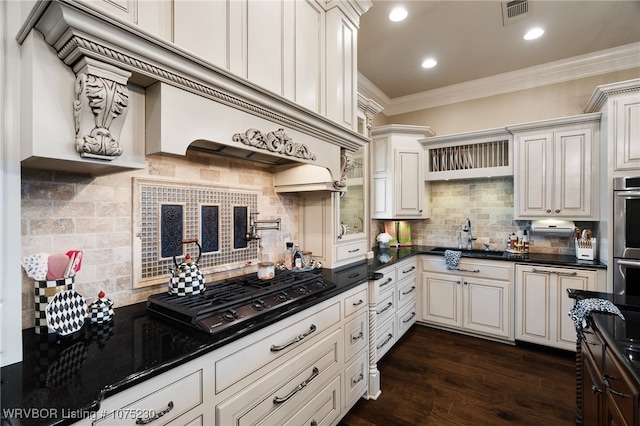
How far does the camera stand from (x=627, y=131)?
8.29ft

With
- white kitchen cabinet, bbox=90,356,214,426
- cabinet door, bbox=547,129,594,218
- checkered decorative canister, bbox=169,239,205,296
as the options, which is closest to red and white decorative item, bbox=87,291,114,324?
checkered decorative canister, bbox=169,239,205,296

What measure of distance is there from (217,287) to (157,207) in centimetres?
54

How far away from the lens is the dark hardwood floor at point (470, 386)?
1999 millimetres

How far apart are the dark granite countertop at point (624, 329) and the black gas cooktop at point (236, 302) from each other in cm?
124

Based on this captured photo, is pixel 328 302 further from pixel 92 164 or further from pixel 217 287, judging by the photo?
pixel 92 164

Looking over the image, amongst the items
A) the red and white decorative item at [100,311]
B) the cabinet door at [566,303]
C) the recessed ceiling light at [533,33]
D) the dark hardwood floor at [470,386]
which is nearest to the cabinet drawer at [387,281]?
the dark hardwood floor at [470,386]

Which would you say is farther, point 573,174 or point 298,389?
point 573,174

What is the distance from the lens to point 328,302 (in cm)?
172

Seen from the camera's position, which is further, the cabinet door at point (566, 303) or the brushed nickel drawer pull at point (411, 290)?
the brushed nickel drawer pull at point (411, 290)

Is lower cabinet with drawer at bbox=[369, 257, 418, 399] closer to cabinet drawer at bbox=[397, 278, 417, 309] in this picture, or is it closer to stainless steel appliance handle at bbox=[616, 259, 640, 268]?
cabinet drawer at bbox=[397, 278, 417, 309]

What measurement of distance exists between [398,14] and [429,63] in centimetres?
99

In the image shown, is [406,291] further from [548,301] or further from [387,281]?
[548,301]

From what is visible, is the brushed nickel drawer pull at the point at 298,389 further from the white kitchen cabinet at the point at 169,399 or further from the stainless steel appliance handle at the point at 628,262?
the stainless steel appliance handle at the point at 628,262

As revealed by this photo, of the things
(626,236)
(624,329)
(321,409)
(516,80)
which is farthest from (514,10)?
(321,409)
